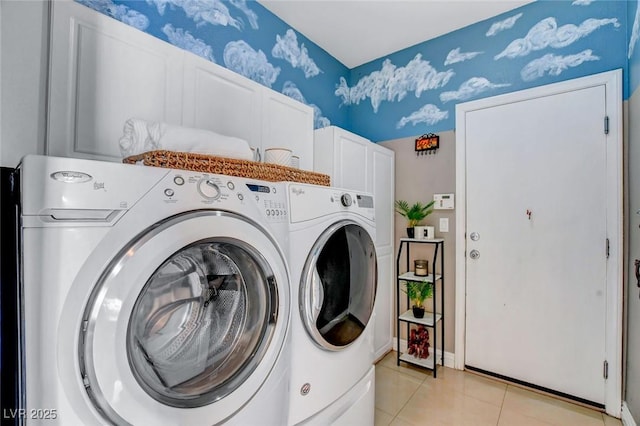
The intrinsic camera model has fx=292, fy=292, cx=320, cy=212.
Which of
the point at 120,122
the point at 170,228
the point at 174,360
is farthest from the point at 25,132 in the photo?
the point at 174,360

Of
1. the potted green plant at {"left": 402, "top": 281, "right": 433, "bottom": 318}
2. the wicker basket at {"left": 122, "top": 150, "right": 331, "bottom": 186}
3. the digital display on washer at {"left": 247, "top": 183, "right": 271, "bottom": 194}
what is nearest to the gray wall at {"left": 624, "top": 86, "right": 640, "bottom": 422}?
the potted green plant at {"left": 402, "top": 281, "right": 433, "bottom": 318}

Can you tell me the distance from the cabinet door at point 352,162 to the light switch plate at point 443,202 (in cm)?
58

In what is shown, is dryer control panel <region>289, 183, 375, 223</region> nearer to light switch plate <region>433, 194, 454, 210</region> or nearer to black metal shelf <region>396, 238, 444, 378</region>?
black metal shelf <region>396, 238, 444, 378</region>

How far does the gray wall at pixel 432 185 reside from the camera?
2.39 meters

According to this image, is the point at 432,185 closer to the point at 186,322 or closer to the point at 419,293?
the point at 419,293

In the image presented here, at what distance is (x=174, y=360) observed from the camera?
89 centimetres

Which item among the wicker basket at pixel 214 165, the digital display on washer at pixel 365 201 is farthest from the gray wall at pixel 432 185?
the wicker basket at pixel 214 165

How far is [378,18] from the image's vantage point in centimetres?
228

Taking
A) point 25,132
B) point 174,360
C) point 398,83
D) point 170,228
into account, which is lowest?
point 174,360

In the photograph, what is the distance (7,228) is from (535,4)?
3.07 metres

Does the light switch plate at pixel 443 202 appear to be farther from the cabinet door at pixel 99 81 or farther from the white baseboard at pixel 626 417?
the cabinet door at pixel 99 81

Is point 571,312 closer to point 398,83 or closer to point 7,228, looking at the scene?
point 398,83

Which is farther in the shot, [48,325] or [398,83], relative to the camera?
[398,83]

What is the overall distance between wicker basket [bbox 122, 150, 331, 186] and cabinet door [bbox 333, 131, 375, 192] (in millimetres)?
808
